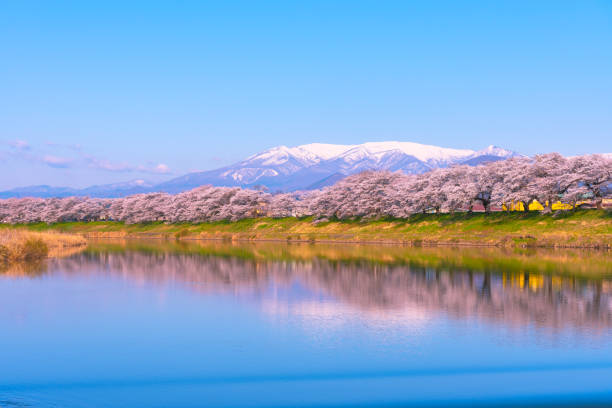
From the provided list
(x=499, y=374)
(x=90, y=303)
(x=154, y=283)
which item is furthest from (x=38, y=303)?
(x=499, y=374)

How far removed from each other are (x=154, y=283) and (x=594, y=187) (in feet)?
186

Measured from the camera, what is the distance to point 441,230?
78.8 m

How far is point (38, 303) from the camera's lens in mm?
29281

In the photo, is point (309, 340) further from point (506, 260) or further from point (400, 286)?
point (506, 260)

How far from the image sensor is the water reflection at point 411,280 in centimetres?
2556

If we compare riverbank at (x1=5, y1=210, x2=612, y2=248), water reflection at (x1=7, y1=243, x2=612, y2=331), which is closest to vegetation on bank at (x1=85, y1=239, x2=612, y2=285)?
water reflection at (x1=7, y1=243, x2=612, y2=331)

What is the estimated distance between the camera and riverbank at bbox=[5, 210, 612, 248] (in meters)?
66.2

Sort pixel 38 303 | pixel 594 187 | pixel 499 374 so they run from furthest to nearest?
pixel 594 187, pixel 38 303, pixel 499 374

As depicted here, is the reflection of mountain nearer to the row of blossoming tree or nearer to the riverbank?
the riverbank

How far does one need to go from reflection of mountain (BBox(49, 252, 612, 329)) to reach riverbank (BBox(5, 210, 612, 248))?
28720 mm

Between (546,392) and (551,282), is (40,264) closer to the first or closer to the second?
(551,282)

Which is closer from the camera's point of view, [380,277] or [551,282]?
[551,282]

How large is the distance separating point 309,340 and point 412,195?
68.8 metres

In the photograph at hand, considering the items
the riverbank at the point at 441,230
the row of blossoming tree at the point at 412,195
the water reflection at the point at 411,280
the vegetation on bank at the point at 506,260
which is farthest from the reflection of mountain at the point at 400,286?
the row of blossoming tree at the point at 412,195
